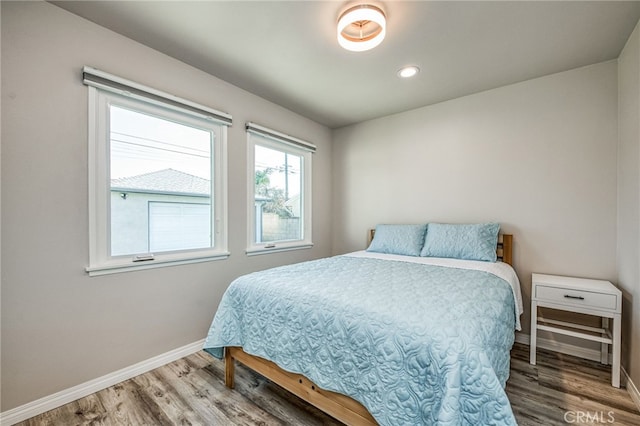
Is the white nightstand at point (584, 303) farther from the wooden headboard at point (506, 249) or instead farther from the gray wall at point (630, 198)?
the wooden headboard at point (506, 249)

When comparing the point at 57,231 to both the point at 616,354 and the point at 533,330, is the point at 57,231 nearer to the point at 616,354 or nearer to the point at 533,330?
the point at 533,330

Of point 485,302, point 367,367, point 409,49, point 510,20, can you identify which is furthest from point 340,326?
point 510,20

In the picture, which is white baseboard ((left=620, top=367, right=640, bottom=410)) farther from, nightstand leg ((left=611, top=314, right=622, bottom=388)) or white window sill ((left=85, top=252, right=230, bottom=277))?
white window sill ((left=85, top=252, right=230, bottom=277))

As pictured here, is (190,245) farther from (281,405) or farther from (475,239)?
(475,239)

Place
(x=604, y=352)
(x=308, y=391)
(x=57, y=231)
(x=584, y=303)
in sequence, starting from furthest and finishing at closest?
(x=604, y=352) < (x=584, y=303) < (x=57, y=231) < (x=308, y=391)

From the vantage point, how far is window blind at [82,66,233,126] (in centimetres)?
179

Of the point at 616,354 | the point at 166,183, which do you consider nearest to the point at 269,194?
the point at 166,183

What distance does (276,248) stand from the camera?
3123 millimetres

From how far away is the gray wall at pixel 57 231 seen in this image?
1.54 meters

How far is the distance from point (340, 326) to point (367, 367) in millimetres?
204

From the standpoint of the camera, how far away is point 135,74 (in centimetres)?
203

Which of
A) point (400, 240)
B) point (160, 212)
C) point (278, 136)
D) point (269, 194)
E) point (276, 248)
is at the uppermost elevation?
point (278, 136)

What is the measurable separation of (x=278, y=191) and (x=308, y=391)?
224 centimetres

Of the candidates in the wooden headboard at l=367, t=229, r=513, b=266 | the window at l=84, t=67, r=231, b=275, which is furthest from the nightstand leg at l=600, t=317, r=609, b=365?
the window at l=84, t=67, r=231, b=275
